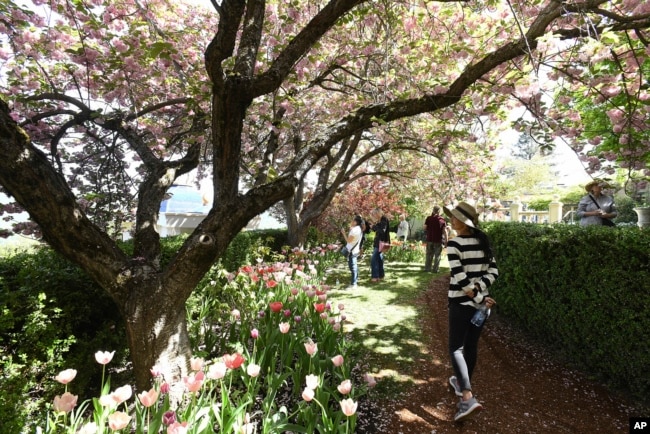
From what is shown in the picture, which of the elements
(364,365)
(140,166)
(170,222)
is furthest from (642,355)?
(170,222)

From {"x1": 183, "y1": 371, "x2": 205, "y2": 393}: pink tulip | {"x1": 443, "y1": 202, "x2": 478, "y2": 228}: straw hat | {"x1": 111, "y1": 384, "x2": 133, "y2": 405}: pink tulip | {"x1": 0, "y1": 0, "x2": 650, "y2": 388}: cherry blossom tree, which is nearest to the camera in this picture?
{"x1": 111, "y1": 384, "x2": 133, "y2": 405}: pink tulip

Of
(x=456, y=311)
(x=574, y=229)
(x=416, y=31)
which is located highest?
(x=416, y=31)

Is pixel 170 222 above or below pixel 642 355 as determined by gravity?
above

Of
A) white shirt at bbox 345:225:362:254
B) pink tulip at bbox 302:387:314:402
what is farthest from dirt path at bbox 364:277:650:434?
white shirt at bbox 345:225:362:254

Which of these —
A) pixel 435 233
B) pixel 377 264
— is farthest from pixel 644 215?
pixel 377 264

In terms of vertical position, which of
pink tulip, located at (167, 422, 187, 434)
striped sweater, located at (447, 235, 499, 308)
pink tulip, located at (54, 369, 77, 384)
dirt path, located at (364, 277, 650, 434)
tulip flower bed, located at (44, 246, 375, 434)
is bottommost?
dirt path, located at (364, 277, 650, 434)

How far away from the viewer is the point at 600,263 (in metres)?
3.07

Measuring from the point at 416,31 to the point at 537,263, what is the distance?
3562 mm

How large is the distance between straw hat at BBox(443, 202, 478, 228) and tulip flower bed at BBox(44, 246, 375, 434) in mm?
1334

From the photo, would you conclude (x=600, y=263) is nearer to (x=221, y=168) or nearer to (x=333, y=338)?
(x=333, y=338)

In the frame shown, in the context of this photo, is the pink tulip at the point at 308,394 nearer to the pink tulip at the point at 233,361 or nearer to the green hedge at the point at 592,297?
the pink tulip at the point at 233,361

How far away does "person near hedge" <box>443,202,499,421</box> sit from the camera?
2596mm

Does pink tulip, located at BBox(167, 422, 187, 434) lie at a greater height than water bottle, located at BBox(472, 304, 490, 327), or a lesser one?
lesser

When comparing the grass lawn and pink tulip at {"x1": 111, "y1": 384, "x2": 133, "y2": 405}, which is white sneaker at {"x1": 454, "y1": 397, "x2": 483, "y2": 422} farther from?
pink tulip at {"x1": 111, "y1": 384, "x2": 133, "y2": 405}
